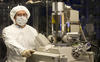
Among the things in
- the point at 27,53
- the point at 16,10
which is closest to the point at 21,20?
the point at 16,10

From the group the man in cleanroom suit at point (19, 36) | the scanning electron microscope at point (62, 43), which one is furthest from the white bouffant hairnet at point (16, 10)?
the scanning electron microscope at point (62, 43)

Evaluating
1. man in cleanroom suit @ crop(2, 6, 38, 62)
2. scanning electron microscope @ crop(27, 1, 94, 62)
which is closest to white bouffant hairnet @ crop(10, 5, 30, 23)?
man in cleanroom suit @ crop(2, 6, 38, 62)

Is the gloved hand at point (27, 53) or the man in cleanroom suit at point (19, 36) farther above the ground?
the man in cleanroom suit at point (19, 36)

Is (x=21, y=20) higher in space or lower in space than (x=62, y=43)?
higher

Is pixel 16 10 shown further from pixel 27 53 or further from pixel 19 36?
pixel 27 53

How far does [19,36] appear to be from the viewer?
1.51 metres

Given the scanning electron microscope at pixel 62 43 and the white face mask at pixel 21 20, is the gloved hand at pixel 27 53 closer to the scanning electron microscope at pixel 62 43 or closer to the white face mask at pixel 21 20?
the scanning electron microscope at pixel 62 43

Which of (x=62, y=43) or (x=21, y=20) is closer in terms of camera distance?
(x=62, y=43)

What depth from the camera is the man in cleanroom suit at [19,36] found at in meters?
1.47

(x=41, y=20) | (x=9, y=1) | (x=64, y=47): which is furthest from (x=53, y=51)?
(x=9, y=1)

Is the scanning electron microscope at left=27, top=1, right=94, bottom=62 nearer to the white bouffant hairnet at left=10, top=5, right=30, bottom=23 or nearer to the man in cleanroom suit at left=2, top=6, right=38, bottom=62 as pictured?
the man in cleanroom suit at left=2, top=6, right=38, bottom=62

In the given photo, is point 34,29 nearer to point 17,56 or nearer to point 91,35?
point 17,56

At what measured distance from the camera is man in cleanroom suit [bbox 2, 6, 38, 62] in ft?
4.82

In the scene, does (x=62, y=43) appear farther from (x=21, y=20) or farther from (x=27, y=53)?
(x=21, y=20)
